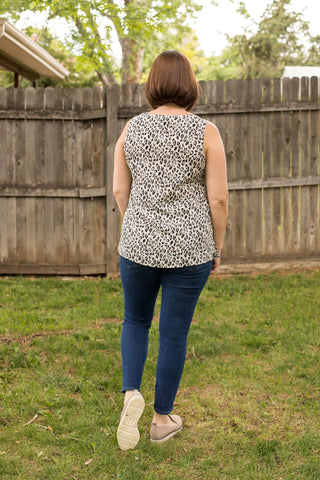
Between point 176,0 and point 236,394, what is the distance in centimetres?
1448

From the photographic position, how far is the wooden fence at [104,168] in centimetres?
693

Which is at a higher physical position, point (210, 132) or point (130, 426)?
point (210, 132)

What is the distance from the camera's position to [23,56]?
34.5 feet

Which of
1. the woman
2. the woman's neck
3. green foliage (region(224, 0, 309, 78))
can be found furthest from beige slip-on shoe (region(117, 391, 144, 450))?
green foliage (region(224, 0, 309, 78))

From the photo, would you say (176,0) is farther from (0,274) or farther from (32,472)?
(32,472)

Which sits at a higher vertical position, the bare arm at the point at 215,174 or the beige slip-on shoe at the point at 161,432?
the bare arm at the point at 215,174

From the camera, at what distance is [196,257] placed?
2.63m

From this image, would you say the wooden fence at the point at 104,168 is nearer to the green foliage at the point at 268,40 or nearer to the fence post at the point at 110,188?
the fence post at the point at 110,188

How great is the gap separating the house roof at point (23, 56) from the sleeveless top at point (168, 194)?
664 centimetres

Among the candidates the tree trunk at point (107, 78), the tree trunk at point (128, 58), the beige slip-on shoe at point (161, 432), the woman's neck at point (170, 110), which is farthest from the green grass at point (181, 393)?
the tree trunk at point (107, 78)

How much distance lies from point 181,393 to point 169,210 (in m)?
1.45

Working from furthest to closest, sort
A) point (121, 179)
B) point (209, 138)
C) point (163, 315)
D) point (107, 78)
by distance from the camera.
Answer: point (107, 78)
point (121, 179)
point (163, 315)
point (209, 138)

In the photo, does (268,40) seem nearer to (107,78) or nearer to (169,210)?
(107,78)

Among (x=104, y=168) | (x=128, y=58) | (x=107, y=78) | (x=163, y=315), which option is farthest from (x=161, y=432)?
(x=107, y=78)
